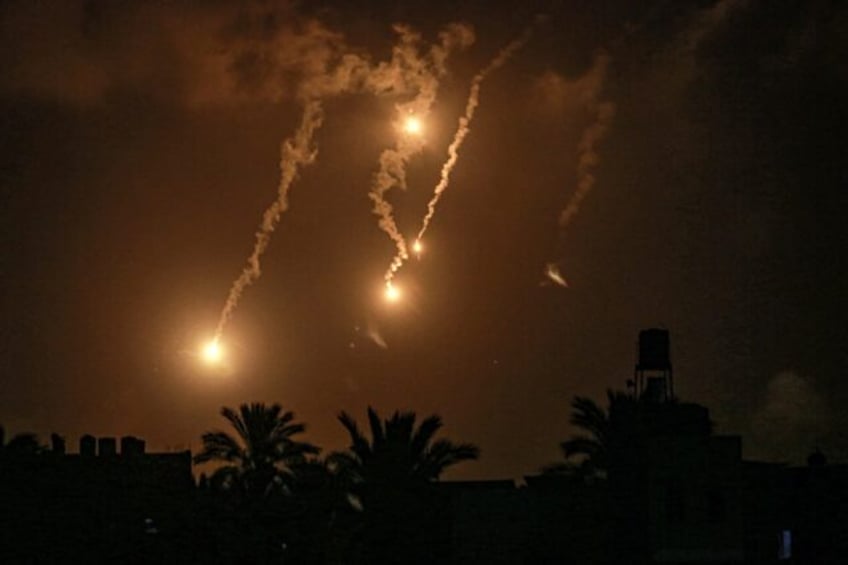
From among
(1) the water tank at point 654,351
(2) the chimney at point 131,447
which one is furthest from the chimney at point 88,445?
(1) the water tank at point 654,351

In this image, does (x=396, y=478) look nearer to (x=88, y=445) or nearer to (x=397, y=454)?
(x=397, y=454)

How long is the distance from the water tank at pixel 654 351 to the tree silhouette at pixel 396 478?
9279 millimetres

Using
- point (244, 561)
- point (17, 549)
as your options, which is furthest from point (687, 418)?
point (17, 549)

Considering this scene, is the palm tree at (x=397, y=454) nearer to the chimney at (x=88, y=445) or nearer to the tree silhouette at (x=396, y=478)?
the tree silhouette at (x=396, y=478)

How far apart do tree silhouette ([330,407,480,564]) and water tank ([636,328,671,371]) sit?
928cm

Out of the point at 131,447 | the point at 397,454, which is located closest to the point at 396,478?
the point at 397,454

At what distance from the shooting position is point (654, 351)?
233 ft

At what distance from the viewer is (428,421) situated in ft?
211

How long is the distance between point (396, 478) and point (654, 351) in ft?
41.8

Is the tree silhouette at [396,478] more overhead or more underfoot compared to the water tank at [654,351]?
more underfoot

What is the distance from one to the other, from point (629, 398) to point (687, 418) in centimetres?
323

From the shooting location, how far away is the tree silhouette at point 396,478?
63250 mm

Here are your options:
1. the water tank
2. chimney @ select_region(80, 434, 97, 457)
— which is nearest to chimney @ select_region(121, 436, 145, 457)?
chimney @ select_region(80, 434, 97, 457)

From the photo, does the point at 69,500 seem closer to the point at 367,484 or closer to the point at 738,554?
the point at 367,484
